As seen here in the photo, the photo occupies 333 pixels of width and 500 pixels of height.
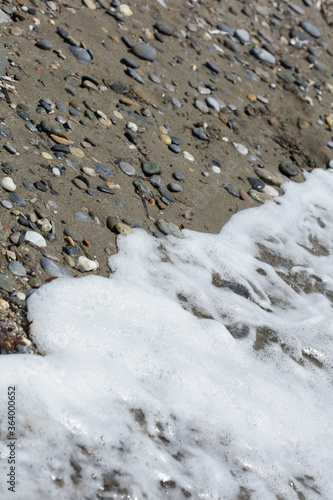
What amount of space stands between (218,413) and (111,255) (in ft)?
3.48

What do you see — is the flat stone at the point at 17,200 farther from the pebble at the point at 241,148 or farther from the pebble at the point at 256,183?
the pebble at the point at 241,148

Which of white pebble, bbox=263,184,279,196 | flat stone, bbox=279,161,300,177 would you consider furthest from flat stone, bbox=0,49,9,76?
flat stone, bbox=279,161,300,177

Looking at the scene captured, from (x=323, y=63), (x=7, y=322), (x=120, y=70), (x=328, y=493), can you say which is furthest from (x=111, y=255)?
(x=323, y=63)

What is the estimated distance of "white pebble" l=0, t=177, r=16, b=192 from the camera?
2.85 m

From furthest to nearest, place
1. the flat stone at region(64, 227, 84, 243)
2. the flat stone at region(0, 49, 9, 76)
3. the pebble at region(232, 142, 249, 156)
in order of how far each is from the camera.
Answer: the pebble at region(232, 142, 249, 156) < the flat stone at region(0, 49, 9, 76) < the flat stone at region(64, 227, 84, 243)

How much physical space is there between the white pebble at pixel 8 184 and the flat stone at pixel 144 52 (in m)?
2.22

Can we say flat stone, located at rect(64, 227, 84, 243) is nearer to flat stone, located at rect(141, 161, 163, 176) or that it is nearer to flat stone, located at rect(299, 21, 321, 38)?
flat stone, located at rect(141, 161, 163, 176)

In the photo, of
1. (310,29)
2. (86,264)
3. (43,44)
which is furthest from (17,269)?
(310,29)

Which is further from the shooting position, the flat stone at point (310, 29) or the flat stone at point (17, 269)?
the flat stone at point (310, 29)

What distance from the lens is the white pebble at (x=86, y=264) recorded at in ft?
9.21

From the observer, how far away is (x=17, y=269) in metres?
2.55

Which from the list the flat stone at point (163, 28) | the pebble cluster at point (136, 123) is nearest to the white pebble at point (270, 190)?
the pebble cluster at point (136, 123)

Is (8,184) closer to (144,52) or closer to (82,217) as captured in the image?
(82,217)

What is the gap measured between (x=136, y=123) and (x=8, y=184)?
1.44m
